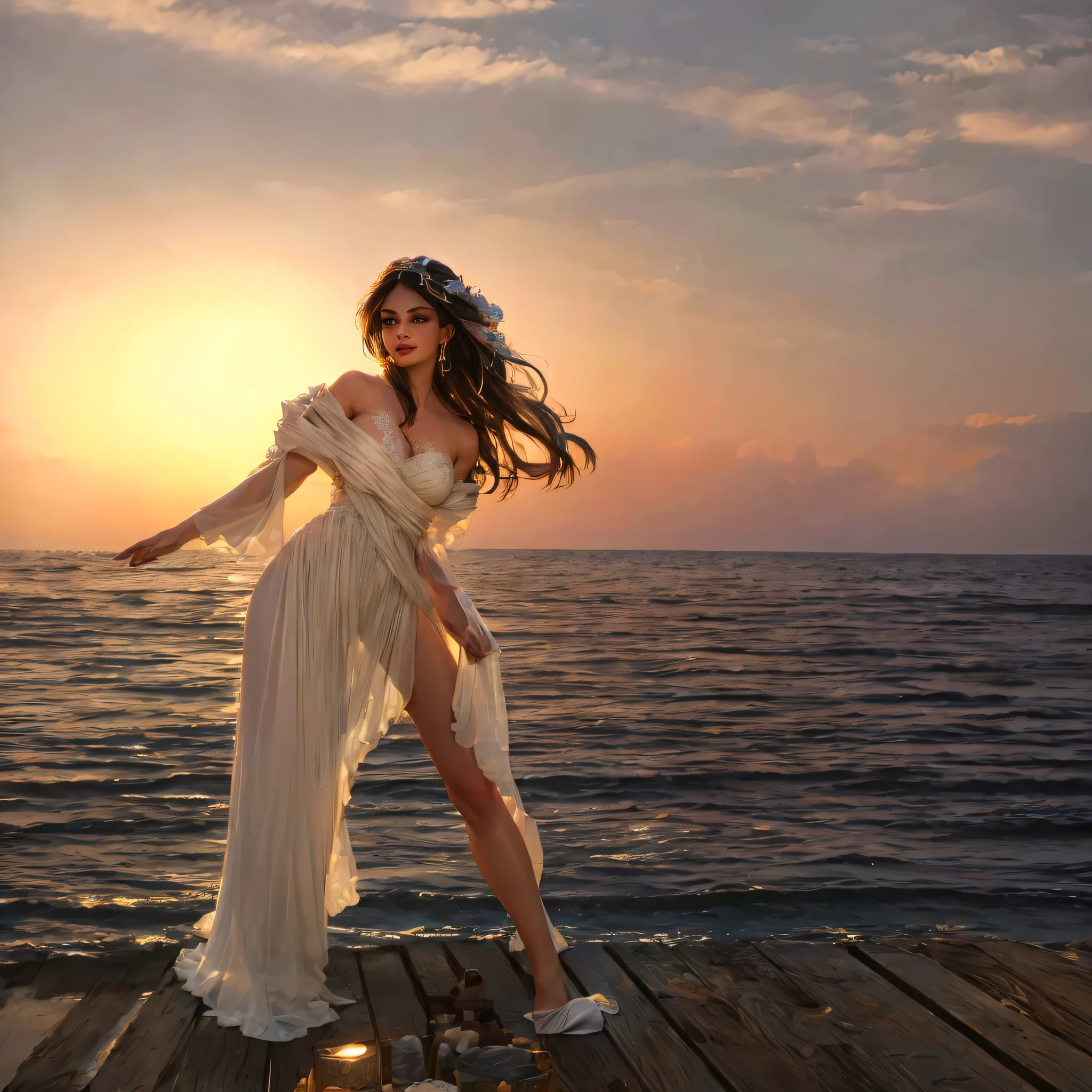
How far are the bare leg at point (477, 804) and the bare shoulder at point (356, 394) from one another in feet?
2.07

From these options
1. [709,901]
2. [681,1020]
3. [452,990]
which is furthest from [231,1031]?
[709,901]

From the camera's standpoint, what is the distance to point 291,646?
109 inches

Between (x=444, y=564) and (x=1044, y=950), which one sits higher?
(x=444, y=564)

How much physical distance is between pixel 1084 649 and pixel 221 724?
53.0ft

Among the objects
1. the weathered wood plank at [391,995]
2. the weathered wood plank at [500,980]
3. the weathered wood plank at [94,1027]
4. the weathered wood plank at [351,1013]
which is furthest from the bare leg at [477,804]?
the weathered wood plank at [94,1027]

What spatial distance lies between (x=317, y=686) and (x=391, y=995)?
0.89 m

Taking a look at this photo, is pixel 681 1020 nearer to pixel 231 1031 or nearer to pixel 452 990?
pixel 452 990

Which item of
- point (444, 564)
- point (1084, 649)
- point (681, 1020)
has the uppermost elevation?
point (444, 564)

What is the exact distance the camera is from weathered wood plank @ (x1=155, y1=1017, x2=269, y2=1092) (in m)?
2.29

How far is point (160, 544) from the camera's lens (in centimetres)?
265

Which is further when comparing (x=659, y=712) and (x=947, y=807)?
(x=659, y=712)

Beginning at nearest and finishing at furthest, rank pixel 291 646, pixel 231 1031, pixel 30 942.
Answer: pixel 231 1031
pixel 291 646
pixel 30 942

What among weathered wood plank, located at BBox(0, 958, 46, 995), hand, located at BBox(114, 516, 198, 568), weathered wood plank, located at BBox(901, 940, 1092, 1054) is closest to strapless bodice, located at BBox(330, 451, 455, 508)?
hand, located at BBox(114, 516, 198, 568)

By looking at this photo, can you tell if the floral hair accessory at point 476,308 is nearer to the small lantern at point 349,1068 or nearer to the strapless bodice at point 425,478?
the strapless bodice at point 425,478
